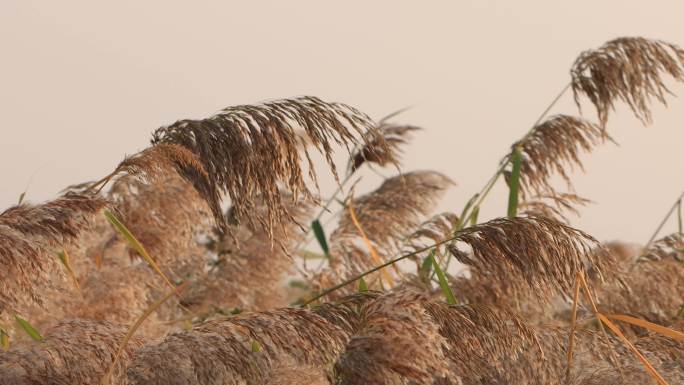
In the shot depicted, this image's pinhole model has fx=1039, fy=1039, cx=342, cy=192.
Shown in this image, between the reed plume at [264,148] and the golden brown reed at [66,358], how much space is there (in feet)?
1.87

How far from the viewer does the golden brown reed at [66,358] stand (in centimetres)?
312

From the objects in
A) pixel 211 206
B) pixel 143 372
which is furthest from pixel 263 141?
pixel 143 372

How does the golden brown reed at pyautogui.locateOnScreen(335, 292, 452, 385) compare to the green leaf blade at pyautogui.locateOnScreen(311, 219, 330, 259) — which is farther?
the green leaf blade at pyautogui.locateOnScreen(311, 219, 330, 259)

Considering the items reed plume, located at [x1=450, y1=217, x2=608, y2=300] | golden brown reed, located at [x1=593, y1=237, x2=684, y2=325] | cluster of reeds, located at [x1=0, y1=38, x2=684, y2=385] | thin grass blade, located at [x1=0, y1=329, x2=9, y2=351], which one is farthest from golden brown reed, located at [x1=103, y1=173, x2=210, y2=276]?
reed plume, located at [x1=450, y1=217, x2=608, y2=300]

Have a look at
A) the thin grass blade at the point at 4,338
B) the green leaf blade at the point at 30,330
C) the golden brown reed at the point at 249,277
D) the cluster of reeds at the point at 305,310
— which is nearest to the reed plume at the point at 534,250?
the cluster of reeds at the point at 305,310

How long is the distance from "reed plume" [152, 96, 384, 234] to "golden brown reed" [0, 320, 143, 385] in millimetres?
569

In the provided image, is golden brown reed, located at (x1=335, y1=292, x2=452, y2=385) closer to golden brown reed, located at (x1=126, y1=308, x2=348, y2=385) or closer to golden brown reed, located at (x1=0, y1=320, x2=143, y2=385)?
golden brown reed, located at (x1=126, y1=308, x2=348, y2=385)

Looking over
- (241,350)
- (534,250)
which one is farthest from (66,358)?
(534,250)

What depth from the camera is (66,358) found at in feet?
10.3

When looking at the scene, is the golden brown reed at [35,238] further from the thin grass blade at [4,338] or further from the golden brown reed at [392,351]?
the golden brown reed at [392,351]

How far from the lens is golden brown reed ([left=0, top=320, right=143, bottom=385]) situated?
312 cm

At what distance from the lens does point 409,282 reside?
15.5ft

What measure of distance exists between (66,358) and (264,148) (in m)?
0.90

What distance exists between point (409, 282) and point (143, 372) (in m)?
2.02
